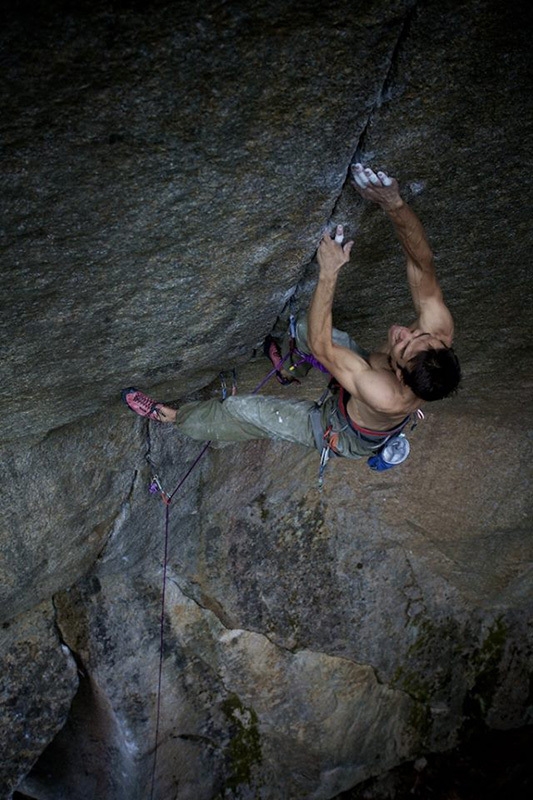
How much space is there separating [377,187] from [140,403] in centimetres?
205

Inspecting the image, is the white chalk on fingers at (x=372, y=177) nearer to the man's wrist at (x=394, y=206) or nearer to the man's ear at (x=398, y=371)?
the man's wrist at (x=394, y=206)

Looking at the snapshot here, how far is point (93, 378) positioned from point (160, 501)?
75.1 inches

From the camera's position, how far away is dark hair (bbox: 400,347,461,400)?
3.11 metres

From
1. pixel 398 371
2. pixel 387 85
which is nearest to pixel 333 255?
pixel 398 371

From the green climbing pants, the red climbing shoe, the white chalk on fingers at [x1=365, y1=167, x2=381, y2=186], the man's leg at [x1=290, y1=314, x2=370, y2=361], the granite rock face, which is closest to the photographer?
the granite rock face

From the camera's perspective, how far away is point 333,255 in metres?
3.04

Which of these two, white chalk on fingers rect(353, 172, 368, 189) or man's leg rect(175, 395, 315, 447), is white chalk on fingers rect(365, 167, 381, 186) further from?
man's leg rect(175, 395, 315, 447)

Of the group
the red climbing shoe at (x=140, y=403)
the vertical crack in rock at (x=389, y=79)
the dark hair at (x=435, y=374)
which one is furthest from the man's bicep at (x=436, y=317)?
the red climbing shoe at (x=140, y=403)

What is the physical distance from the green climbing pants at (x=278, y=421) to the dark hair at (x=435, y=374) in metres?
0.71

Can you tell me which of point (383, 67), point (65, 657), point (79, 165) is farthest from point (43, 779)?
point (383, 67)

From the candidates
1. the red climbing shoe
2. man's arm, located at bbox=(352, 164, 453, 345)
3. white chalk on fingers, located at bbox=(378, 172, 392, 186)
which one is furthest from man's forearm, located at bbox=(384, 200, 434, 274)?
the red climbing shoe

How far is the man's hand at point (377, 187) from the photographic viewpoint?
269 cm

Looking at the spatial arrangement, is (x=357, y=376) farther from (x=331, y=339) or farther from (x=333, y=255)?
(x=333, y=255)

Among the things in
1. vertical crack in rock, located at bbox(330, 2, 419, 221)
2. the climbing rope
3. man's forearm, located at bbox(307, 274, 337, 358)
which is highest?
vertical crack in rock, located at bbox(330, 2, 419, 221)
